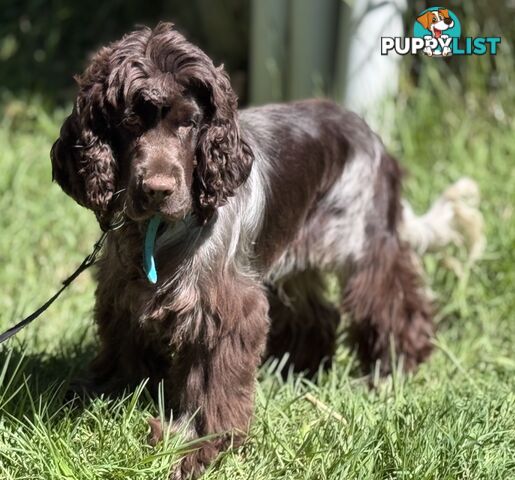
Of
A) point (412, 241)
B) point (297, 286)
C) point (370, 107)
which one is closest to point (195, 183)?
point (297, 286)

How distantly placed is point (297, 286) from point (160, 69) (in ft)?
5.71

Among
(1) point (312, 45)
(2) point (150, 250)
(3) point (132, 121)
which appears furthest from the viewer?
(1) point (312, 45)

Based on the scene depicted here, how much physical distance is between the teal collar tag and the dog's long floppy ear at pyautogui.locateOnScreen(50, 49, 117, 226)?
6.6 inches

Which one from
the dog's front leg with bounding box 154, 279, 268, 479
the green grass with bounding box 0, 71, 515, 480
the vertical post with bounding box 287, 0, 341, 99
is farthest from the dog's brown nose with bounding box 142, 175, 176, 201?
the vertical post with bounding box 287, 0, 341, 99

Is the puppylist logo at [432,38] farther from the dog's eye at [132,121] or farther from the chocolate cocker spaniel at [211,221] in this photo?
the dog's eye at [132,121]

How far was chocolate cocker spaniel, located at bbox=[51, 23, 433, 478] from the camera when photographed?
3.38 metres

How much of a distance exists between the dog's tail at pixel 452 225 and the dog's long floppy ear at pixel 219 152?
2.04 meters

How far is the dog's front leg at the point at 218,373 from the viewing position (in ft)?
12.2

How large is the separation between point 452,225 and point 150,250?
2403 mm

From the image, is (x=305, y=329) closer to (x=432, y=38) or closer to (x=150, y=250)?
(x=150, y=250)

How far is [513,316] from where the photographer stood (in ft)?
17.5

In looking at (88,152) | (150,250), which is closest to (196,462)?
(150,250)

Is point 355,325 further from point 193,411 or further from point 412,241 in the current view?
point 193,411

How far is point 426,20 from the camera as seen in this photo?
18.7 ft
